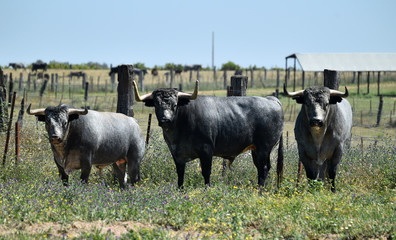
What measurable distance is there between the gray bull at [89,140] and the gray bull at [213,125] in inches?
38.6

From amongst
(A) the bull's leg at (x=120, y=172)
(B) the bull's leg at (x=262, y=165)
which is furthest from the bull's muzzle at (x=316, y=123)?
(A) the bull's leg at (x=120, y=172)

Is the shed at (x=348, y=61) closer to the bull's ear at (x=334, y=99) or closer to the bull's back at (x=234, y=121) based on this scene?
the bull's back at (x=234, y=121)

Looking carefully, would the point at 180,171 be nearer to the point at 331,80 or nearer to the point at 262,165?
the point at 262,165

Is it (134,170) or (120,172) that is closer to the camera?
(134,170)

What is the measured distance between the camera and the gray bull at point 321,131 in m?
9.32

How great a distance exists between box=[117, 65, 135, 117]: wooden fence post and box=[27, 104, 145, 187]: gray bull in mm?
1219

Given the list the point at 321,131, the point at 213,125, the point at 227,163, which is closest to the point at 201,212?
the point at 213,125

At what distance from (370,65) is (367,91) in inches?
82.9

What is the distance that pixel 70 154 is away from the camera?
31.2 ft

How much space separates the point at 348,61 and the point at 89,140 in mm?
35539

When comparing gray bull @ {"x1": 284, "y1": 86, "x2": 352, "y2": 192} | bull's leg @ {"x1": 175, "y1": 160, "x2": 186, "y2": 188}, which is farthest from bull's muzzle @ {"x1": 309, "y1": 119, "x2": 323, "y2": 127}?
bull's leg @ {"x1": 175, "y1": 160, "x2": 186, "y2": 188}

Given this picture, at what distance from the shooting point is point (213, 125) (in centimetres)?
980

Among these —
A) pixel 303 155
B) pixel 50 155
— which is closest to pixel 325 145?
pixel 303 155

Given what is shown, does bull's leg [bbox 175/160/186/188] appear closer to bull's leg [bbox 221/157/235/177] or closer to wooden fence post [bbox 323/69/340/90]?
bull's leg [bbox 221/157/235/177]
